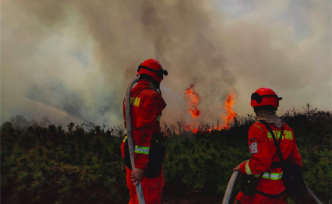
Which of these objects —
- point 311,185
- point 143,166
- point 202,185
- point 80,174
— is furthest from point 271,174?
point 80,174

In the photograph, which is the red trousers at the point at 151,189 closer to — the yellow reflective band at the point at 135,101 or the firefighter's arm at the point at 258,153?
the yellow reflective band at the point at 135,101

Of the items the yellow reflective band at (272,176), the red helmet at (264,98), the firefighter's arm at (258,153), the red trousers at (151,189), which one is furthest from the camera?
the red helmet at (264,98)

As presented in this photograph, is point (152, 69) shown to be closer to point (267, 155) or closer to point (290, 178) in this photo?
point (267, 155)

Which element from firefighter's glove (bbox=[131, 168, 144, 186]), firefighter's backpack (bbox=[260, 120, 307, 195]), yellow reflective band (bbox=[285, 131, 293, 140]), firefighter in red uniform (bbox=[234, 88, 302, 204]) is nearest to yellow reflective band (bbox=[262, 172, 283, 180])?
firefighter in red uniform (bbox=[234, 88, 302, 204])

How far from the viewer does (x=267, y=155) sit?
2.70 metres

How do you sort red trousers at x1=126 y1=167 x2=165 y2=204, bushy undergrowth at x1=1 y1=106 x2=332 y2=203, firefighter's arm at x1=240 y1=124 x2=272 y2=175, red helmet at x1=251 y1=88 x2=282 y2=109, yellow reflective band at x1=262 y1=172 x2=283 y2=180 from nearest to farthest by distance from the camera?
1. red trousers at x1=126 y1=167 x2=165 y2=204
2. firefighter's arm at x1=240 y1=124 x2=272 y2=175
3. yellow reflective band at x1=262 y1=172 x2=283 y2=180
4. red helmet at x1=251 y1=88 x2=282 y2=109
5. bushy undergrowth at x1=1 y1=106 x2=332 y2=203

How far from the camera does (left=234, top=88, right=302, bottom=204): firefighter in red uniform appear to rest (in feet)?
8.98

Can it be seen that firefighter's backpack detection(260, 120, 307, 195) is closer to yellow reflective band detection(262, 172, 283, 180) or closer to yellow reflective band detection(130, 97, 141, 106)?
yellow reflective band detection(262, 172, 283, 180)

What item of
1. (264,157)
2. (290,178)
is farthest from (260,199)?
(264,157)

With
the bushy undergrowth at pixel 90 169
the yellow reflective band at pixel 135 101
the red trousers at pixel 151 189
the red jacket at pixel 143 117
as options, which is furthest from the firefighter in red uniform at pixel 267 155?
the bushy undergrowth at pixel 90 169

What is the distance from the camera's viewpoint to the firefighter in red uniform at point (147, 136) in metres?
2.44

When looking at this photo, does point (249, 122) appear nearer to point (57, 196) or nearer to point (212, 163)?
point (212, 163)

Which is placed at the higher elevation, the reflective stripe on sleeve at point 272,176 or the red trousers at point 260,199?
the reflective stripe on sleeve at point 272,176

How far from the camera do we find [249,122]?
1163 cm
